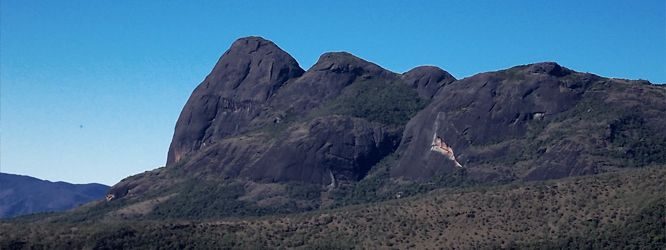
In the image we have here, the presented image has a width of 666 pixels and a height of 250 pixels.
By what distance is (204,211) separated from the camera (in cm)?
14575

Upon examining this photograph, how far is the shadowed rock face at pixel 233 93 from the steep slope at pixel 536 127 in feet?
120

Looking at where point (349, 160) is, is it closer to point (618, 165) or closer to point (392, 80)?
point (392, 80)

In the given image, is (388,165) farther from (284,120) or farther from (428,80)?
(428,80)

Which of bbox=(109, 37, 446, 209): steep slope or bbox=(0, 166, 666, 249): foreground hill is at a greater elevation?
bbox=(109, 37, 446, 209): steep slope

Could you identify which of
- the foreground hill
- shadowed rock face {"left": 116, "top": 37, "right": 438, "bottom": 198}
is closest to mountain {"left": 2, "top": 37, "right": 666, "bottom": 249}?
the foreground hill

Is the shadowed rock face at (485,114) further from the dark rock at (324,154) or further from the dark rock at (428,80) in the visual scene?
the dark rock at (428,80)

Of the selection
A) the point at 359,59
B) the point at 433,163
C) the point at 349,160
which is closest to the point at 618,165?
the point at 433,163

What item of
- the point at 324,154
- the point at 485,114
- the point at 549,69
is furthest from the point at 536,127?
the point at 324,154

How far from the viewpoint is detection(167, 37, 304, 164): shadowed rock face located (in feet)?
592

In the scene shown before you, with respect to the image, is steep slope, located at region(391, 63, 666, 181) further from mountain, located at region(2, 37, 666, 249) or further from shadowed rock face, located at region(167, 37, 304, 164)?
shadowed rock face, located at region(167, 37, 304, 164)

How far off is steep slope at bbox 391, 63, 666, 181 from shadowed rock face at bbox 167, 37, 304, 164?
120ft

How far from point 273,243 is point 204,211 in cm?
4154

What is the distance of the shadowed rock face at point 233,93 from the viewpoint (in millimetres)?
180500

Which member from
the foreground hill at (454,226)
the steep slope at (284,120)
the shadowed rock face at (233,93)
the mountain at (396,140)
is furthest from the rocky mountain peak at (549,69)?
the shadowed rock face at (233,93)
